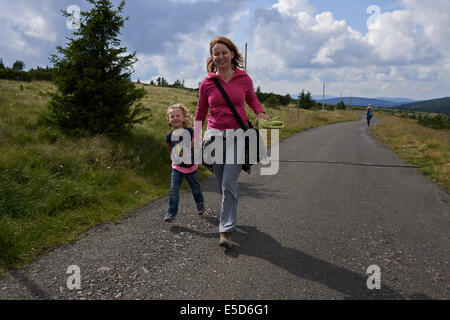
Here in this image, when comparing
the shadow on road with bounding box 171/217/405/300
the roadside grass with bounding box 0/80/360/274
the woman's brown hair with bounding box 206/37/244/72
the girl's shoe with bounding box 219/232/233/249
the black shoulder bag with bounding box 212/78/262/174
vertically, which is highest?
the woman's brown hair with bounding box 206/37/244/72

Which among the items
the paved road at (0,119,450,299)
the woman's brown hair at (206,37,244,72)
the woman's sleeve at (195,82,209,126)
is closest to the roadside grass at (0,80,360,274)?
the paved road at (0,119,450,299)

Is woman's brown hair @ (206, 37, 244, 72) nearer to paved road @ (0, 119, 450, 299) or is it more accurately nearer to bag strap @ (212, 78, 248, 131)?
bag strap @ (212, 78, 248, 131)

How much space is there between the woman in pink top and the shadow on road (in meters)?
0.30

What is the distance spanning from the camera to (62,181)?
5.03m

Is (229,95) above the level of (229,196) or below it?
above

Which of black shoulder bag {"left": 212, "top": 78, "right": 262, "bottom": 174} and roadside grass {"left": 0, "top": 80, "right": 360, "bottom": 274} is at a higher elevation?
black shoulder bag {"left": 212, "top": 78, "right": 262, "bottom": 174}

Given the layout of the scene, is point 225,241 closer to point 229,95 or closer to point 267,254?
point 267,254

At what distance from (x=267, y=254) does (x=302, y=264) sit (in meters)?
0.40

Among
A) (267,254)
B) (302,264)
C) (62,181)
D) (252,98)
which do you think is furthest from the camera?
(62,181)

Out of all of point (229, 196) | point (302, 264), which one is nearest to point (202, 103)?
point (229, 196)

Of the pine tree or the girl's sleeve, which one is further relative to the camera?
the pine tree

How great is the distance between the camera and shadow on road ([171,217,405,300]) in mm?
2719

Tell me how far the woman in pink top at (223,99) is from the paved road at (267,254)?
0.40 meters
